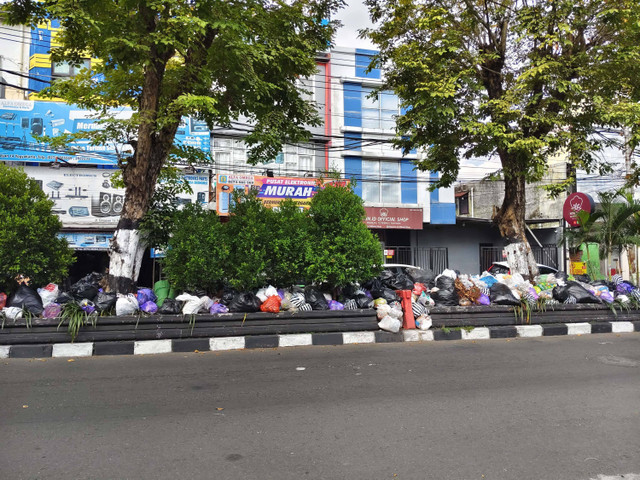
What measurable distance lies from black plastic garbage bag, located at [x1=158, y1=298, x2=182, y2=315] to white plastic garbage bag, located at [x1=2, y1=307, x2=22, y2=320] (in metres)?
1.81

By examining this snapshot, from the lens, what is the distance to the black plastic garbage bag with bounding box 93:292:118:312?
6.49 meters

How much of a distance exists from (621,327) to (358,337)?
5143 mm

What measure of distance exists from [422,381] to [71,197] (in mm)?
16612

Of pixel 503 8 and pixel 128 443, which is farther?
pixel 503 8

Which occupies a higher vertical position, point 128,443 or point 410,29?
point 410,29

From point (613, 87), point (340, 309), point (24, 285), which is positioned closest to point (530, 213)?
point (613, 87)

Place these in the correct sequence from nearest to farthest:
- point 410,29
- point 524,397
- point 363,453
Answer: point 363,453, point 524,397, point 410,29

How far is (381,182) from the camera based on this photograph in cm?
2053

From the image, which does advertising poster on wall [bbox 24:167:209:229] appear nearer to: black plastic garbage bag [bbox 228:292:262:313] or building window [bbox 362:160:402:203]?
building window [bbox 362:160:402:203]

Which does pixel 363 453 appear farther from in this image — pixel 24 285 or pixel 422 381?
pixel 24 285

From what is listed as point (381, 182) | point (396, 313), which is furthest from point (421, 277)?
point (381, 182)

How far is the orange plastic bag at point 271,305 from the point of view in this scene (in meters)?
6.73

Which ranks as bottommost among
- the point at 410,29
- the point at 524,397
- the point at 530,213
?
the point at 524,397

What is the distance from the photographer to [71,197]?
56.2 feet
